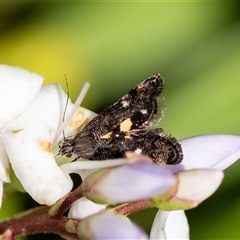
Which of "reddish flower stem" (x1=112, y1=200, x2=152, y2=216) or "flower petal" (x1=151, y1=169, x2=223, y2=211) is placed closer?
"flower petal" (x1=151, y1=169, x2=223, y2=211)

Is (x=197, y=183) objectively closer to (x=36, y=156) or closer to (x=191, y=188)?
(x=191, y=188)

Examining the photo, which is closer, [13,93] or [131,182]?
[131,182]

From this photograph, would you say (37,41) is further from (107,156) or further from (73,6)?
(107,156)

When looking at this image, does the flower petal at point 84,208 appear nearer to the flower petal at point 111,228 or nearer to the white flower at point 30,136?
the white flower at point 30,136

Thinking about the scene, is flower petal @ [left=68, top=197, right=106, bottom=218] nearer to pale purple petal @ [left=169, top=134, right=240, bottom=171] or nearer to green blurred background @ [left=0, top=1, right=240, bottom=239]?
pale purple petal @ [left=169, top=134, right=240, bottom=171]

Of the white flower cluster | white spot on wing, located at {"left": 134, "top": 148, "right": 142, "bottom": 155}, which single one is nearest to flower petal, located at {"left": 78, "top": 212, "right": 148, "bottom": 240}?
the white flower cluster

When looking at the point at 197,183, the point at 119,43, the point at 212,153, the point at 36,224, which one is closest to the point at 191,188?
the point at 197,183
